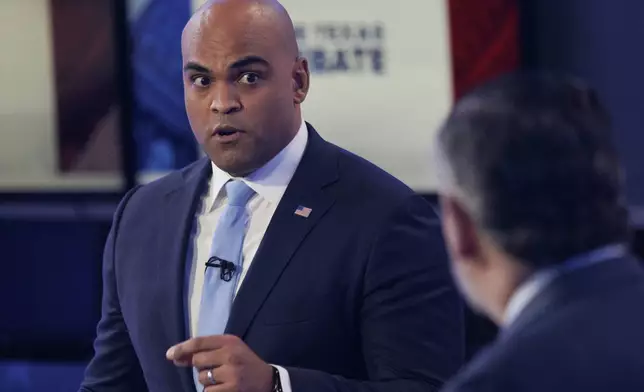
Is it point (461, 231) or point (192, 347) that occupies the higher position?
point (461, 231)

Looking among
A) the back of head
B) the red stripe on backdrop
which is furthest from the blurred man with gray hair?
the red stripe on backdrop

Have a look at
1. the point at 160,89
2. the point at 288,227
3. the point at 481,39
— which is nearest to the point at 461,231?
the point at 288,227

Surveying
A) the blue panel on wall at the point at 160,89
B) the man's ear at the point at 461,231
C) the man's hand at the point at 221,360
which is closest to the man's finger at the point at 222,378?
the man's hand at the point at 221,360

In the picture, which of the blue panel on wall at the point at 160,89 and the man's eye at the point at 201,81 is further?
the blue panel on wall at the point at 160,89

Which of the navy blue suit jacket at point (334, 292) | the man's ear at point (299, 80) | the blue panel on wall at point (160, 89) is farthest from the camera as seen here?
the blue panel on wall at point (160, 89)

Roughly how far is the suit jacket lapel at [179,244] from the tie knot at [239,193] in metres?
0.09

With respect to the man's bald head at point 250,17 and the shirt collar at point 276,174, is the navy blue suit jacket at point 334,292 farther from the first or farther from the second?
the man's bald head at point 250,17

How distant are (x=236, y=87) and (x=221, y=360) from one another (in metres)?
0.50

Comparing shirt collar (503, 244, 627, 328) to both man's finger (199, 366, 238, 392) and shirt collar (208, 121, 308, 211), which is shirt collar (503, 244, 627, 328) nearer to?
man's finger (199, 366, 238, 392)

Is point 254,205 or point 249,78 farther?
point 254,205

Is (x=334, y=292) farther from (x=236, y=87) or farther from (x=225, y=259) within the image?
(x=236, y=87)

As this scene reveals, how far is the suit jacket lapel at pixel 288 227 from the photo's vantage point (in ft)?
6.48

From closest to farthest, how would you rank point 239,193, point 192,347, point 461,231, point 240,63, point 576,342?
point 576,342 < point 461,231 < point 192,347 < point 240,63 < point 239,193

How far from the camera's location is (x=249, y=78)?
6.51ft
